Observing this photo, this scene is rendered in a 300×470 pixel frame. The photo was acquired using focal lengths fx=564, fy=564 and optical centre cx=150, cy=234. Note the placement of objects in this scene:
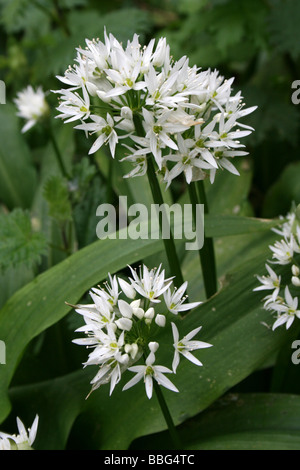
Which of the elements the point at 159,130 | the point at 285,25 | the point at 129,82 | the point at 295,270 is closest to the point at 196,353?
the point at 295,270

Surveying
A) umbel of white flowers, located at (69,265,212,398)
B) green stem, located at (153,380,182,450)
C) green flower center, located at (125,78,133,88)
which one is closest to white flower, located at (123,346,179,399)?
umbel of white flowers, located at (69,265,212,398)

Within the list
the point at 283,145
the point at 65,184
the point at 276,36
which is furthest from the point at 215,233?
the point at 283,145

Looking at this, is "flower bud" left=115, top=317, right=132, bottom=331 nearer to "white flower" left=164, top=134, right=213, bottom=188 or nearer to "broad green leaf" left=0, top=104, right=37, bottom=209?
"white flower" left=164, top=134, right=213, bottom=188

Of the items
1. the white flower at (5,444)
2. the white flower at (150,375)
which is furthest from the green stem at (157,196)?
the white flower at (5,444)

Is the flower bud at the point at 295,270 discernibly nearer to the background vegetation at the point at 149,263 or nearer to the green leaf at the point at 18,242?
the background vegetation at the point at 149,263

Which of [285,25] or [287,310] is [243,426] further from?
[285,25]
